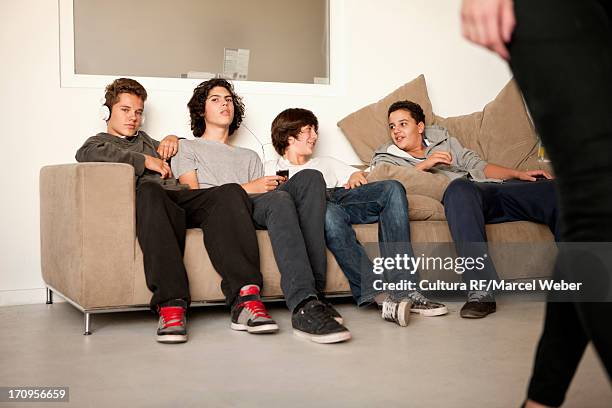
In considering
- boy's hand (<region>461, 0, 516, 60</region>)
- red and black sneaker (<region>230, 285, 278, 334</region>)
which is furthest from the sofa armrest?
boy's hand (<region>461, 0, 516, 60</region>)

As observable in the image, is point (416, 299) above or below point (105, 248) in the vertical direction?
below

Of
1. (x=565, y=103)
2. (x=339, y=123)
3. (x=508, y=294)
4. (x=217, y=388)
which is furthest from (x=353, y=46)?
(x=565, y=103)

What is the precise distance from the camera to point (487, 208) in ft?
9.91

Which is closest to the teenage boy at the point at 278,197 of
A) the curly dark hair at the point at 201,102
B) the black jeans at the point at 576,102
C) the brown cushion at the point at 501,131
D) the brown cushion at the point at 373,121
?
the curly dark hair at the point at 201,102

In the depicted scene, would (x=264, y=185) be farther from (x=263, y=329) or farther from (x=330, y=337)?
(x=330, y=337)

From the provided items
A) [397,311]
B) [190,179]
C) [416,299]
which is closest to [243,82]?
[190,179]

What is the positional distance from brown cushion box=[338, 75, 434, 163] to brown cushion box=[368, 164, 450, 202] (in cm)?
53

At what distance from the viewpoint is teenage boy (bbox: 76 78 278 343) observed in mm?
2350

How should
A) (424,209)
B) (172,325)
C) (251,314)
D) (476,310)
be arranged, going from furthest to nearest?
1. (424,209)
2. (476,310)
3. (251,314)
4. (172,325)

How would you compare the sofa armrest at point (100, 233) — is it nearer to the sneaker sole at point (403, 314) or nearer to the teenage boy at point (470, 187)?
the sneaker sole at point (403, 314)

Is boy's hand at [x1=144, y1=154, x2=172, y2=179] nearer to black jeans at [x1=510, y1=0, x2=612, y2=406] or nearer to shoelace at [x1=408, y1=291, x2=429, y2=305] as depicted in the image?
shoelace at [x1=408, y1=291, x2=429, y2=305]

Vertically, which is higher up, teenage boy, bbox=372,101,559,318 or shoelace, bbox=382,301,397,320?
teenage boy, bbox=372,101,559,318

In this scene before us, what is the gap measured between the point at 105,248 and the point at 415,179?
143 cm

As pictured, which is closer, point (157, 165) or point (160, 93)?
point (157, 165)
